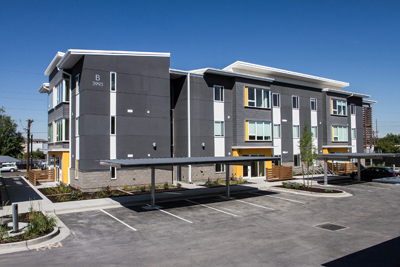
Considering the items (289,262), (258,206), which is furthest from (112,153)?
(289,262)

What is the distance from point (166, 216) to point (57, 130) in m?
18.7

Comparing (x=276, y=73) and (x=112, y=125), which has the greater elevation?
(x=276, y=73)

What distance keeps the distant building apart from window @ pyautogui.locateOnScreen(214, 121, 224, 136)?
0.10 metres

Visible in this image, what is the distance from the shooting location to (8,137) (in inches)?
2562

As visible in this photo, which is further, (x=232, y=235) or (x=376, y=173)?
(x=376, y=173)

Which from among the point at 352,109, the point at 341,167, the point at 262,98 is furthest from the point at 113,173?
the point at 352,109

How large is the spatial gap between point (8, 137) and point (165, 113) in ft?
183

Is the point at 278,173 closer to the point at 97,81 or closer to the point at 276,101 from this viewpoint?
the point at 276,101

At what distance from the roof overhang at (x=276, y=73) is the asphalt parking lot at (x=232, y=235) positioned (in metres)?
16.7

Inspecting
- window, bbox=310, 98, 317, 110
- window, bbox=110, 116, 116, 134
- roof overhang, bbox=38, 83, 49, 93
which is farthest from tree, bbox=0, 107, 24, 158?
window, bbox=310, 98, 317, 110

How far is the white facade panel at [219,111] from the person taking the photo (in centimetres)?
2897

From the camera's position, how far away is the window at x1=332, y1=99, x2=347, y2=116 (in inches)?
1555


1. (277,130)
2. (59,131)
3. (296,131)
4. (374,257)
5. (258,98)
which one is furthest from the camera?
(296,131)

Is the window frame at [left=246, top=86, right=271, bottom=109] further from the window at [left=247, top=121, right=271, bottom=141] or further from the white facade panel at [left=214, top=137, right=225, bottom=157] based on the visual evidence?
the white facade panel at [left=214, top=137, right=225, bottom=157]
